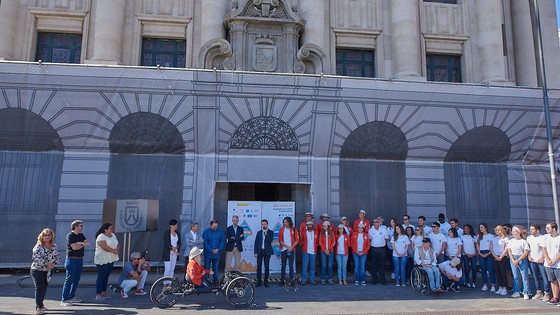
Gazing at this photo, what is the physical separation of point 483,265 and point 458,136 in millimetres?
4226

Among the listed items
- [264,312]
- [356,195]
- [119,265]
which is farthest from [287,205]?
[119,265]

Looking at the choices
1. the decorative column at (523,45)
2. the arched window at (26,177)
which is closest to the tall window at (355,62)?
the decorative column at (523,45)

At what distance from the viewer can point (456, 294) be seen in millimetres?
9500

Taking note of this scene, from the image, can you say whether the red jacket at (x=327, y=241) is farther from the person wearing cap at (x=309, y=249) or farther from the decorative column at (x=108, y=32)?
the decorative column at (x=108, y=32)

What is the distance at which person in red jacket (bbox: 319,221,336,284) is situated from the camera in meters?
10.6

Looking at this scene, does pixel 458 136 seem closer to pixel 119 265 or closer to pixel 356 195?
pixel 356 195

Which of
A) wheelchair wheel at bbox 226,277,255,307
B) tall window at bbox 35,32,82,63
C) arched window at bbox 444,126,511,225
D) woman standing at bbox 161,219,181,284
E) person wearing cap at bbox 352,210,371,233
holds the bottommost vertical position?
wheelchair wheel at bbox 226,277,255,307

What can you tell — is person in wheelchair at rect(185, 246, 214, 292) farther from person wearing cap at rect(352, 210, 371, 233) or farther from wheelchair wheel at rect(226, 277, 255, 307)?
person wearing cap at rect(352, 210, 371, 233)

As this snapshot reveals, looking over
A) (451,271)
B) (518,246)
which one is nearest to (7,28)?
(451,271)

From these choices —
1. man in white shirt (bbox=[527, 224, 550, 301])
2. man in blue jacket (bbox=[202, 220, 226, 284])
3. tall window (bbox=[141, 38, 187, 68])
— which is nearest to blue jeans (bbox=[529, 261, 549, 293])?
man in white shirt (bbox=[527, 224, 550, 301])

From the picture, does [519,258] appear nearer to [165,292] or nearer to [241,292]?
[241,292]

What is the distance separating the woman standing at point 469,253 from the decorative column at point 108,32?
43.8 ft

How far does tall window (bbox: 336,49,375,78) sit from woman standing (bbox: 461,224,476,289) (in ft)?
29.0

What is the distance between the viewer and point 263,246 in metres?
10.3
